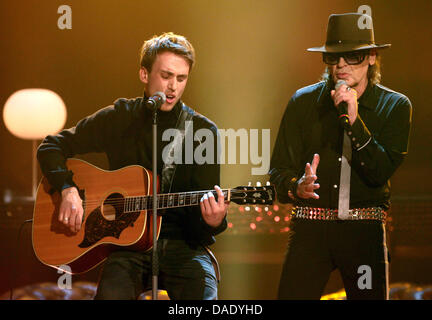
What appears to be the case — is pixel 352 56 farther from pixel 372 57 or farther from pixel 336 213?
pixel 336 213

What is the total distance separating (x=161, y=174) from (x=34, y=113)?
1.52 m

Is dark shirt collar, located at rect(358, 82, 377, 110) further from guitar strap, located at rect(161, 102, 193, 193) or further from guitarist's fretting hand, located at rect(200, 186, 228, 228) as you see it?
guitar strap, located at rect(161, 102, 193, 193)

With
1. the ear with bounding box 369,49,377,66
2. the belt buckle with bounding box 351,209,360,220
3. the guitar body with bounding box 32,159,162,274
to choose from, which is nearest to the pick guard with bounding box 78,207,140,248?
the guitar body with bounding box 32,159,162,274

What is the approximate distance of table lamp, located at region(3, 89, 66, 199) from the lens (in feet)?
13.7

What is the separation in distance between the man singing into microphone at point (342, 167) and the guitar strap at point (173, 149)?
64 centimetres

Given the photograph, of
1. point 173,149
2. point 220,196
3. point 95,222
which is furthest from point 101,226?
point 220,196

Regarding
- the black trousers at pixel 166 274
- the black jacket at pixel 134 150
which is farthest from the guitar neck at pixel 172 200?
the black trousers at pixel 166 274

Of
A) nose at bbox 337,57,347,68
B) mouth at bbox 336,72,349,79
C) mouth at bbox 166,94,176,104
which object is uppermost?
nose at bbox 337,57,347,68

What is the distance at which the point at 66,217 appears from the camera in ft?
11.1

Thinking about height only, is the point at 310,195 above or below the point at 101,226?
above

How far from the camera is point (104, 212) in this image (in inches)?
134

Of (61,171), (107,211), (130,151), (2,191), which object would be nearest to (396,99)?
(130,151)

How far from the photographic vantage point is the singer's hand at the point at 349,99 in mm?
2902
